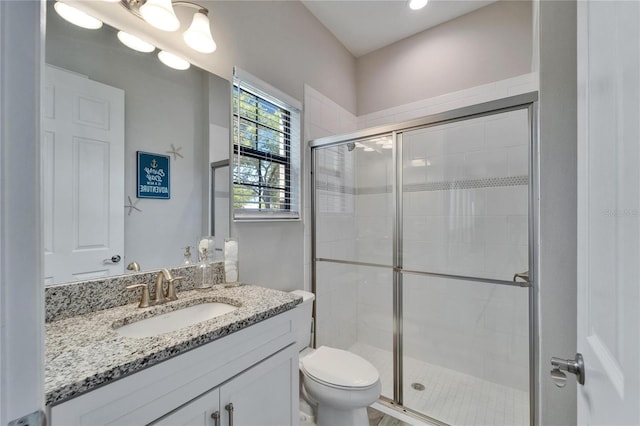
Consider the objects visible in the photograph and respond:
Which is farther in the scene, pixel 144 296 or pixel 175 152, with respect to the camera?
pixel 175 152

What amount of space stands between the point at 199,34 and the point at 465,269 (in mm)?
2206

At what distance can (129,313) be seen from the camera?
3.38 feet

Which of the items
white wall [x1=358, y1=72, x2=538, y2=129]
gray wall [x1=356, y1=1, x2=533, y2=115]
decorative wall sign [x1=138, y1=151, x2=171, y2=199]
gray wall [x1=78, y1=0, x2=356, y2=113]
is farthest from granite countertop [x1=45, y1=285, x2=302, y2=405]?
gray wall [x1=356, y1=1, x2=533, y2=115]

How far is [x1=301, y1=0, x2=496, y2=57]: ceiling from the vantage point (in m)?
2.04

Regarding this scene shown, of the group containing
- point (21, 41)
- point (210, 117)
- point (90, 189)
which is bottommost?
point (90, 189)

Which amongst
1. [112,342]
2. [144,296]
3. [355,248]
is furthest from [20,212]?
[355,248]

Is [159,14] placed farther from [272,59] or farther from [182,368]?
[182,368]

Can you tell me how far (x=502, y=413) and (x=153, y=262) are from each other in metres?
2.24

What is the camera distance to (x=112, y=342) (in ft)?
2.60
